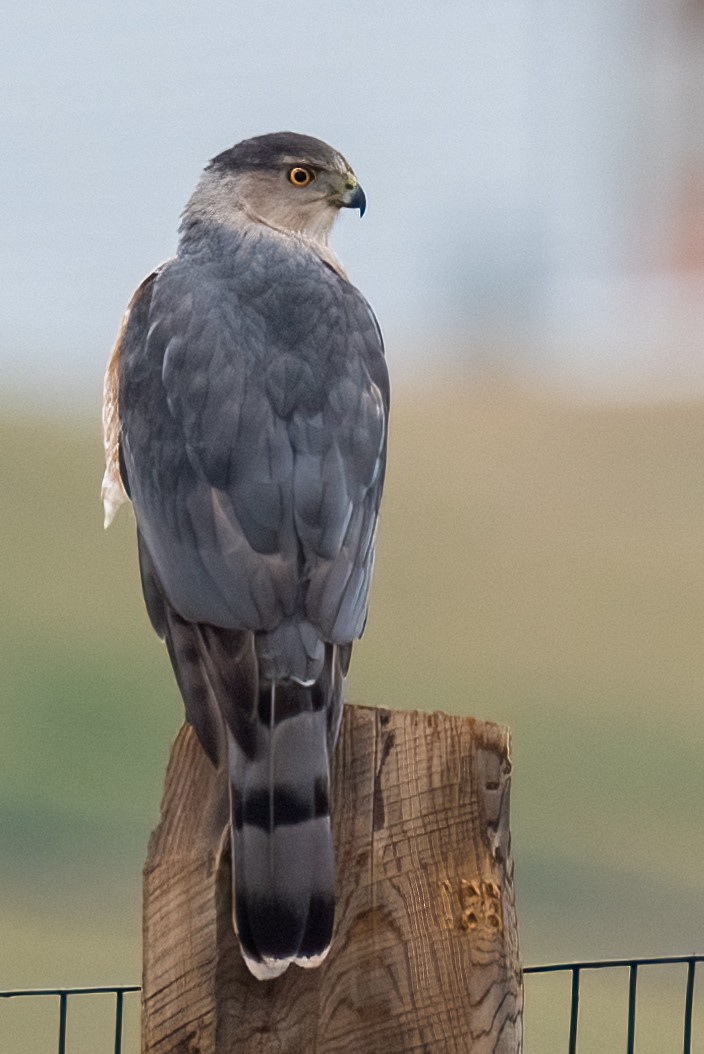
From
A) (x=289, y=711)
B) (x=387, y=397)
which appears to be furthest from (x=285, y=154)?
(x=289, y=711)

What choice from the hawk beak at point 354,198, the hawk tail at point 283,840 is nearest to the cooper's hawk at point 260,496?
the hawk tail at point 283,840

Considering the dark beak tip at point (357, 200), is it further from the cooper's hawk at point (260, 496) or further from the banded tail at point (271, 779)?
the banded tail at point (271, 779)

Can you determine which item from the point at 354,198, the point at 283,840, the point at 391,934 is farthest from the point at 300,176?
the point at 391,934

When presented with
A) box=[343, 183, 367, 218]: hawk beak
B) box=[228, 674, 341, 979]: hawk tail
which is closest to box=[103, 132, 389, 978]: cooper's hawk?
box=[228, 674, 341, 979]: hawk tail

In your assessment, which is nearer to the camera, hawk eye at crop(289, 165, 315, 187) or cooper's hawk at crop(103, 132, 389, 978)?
cooper's hawk at crop(103, 132, 389, 978)

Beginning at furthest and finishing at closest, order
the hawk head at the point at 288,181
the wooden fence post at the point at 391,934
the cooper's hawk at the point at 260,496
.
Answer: the hawk head at the point at 288,181 < the cooper's hawk at the point at 260,496 < the wooden fence post at the point at 391,934

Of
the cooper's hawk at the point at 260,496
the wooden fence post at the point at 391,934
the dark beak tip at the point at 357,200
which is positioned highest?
the dark beak tip at the point at 357,200

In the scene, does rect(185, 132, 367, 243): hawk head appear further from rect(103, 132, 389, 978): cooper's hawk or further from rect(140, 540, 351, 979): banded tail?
rect(140, 540, 351, 979): banded tail

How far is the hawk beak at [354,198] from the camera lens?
3.87m

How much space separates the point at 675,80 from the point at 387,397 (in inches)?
786

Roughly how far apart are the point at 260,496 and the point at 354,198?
1.20m

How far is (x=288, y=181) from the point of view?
152 inches

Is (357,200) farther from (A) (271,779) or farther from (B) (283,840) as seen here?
(B) (283,840)

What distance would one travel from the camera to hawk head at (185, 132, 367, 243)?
12.5ft
